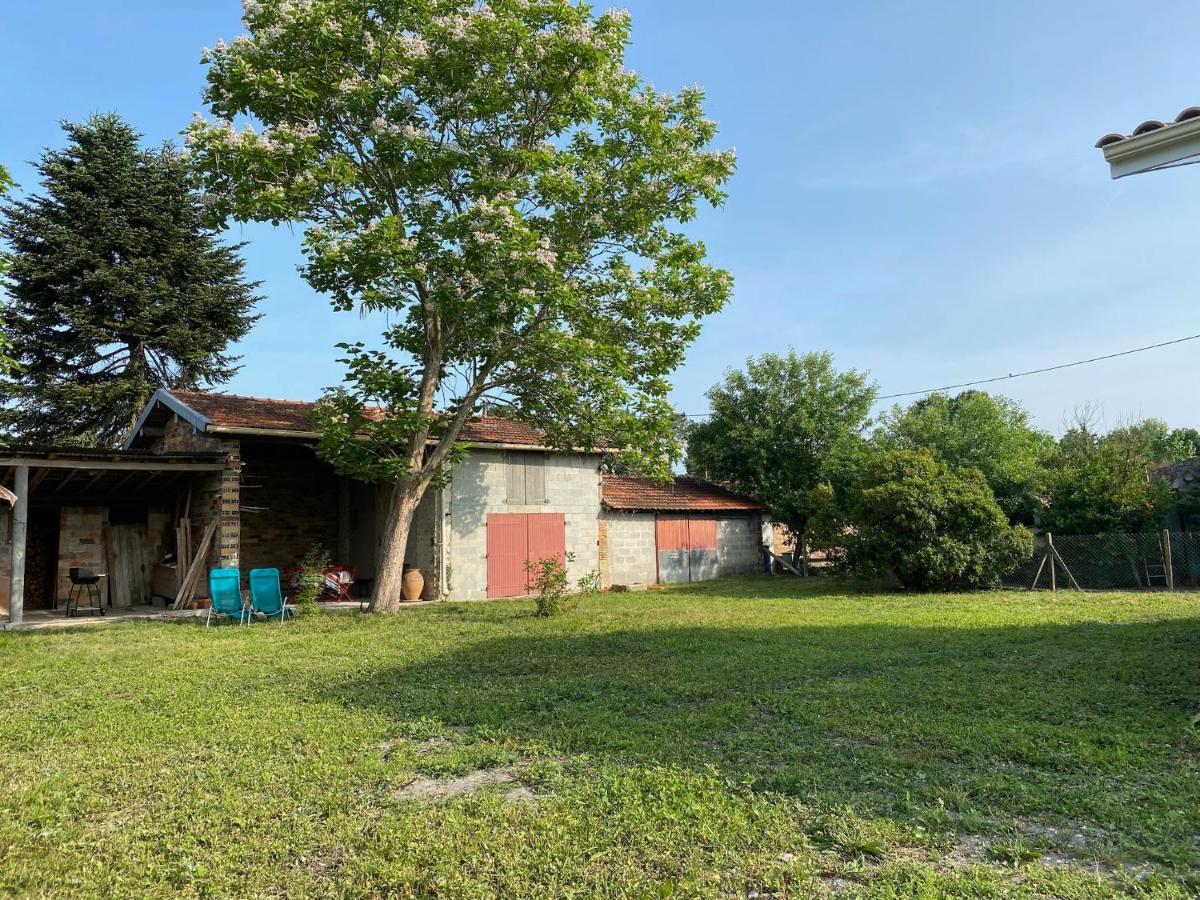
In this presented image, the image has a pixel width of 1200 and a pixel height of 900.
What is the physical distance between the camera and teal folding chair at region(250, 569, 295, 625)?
1212 cm

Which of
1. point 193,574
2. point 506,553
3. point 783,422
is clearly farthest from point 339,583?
point 783,422

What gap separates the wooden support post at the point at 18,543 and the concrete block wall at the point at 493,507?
6807 millimetres

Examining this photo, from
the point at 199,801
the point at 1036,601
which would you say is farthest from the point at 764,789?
the point at 1036,601

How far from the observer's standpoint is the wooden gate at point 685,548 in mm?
19812

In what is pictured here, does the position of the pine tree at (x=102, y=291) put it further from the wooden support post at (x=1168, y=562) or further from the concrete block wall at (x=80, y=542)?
the wooden support post at (x=1168, y=562)

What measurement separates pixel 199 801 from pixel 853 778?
3502 millimetres

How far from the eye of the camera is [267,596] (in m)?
12.2

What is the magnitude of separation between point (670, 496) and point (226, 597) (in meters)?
12.0

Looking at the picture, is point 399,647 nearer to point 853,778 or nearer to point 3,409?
point 853,778

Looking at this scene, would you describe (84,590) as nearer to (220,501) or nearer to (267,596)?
(220,501)

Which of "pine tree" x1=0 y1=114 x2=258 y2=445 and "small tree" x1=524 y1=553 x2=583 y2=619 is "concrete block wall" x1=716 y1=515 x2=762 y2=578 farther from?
"pine tree" x1=0 y1=114 x2=258 y2=445

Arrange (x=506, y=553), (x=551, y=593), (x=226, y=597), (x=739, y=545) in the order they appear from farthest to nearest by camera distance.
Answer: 1. (x=739, y=545)
2. (x=506, y=553)
3. (x=551, y=593)
4. (x=226, y=597)

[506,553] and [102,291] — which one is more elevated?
[102,291]

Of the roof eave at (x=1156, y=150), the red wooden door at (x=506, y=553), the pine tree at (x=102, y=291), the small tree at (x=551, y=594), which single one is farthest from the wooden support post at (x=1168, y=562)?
the pine tree at (x=102, y=291)
